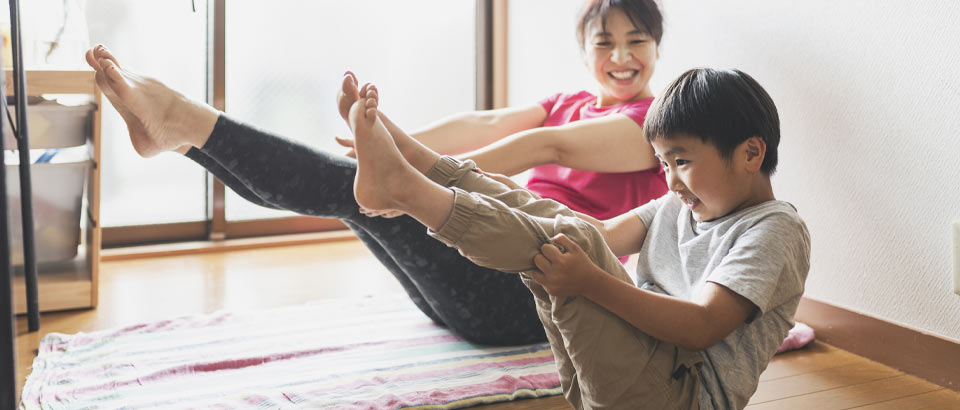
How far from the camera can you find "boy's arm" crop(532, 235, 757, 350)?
901 millimetres

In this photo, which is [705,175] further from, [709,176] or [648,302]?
[648,302]

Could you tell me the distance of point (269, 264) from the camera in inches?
99.9

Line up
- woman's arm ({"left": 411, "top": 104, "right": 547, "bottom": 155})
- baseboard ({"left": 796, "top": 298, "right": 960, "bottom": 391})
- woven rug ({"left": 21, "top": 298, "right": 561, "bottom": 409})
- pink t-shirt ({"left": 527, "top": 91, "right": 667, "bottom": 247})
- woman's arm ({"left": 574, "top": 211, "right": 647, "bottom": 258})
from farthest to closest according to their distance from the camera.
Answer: woman's arm ({"left": 411, "top": 104, "right": 547, "bottom": 155}) → pink t-shirt ({"left": 527, "top": 91, "right": 667, "bottom": 247}) → baseboard ({"left": 796, "top": 298, "right": 960, "bottom": 391}) → woven rug ({"left": 21, "top": 298, "right": 561, "bottom": 409}) → woman's arm ({"left": 574, "top": 211, "right": 647, "bottom": 258})

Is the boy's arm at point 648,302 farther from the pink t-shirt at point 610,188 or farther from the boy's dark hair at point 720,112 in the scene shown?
the pink t-shirt at point 610,188

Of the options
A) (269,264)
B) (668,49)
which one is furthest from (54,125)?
(668,49)

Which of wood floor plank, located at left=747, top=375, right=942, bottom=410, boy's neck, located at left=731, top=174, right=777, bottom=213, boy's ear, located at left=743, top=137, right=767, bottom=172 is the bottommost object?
wood floor plank, located at left=747, top=375, right=942, bottom=410

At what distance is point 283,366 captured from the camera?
1.51 m

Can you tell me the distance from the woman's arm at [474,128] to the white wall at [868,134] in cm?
51

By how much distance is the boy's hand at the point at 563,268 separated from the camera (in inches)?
35.2

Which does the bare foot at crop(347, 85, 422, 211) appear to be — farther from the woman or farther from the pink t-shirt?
the pink t-shirt

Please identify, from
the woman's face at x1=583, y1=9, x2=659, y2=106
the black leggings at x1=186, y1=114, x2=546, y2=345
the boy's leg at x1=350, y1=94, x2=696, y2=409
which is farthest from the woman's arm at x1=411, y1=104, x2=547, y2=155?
the boy's leg at x1=350, y1=94, x2=696, y2=409

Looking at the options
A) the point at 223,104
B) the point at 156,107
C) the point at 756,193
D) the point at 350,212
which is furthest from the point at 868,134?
the point at 223,104

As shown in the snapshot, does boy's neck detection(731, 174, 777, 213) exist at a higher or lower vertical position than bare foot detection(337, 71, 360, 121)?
lower

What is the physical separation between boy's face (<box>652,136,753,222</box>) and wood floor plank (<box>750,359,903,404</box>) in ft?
1.54
